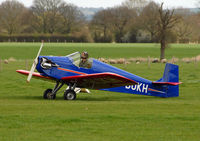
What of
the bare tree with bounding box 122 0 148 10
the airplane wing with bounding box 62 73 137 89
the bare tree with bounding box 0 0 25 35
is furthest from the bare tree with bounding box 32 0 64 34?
the airplane wing with bounding box 62 73 137 89

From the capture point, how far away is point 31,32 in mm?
117312

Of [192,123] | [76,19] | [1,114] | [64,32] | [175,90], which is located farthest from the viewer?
[76,19]

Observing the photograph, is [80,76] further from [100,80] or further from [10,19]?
[10,19]

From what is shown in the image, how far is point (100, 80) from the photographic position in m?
16.5

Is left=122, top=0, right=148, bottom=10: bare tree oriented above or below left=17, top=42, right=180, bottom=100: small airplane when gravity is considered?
above

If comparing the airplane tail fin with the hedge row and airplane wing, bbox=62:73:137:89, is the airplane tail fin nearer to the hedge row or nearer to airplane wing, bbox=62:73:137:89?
airplane wing, bbox=62:73:137:89

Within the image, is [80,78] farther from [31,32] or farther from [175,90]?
[31,32]

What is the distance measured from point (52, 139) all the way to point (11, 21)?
10682cm

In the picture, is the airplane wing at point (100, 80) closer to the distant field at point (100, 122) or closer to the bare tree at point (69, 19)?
the distant field at point (100, 122)

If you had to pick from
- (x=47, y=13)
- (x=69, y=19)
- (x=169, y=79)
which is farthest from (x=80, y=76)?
(x=47, y=13)

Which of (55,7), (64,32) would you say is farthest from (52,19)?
(55,7)

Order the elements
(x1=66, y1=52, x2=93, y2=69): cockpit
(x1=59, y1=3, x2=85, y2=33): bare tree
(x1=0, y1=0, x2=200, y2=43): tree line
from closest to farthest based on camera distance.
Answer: (x1=66, y1=52, x2=93, y2=69): cockpit < (x1=0, y1=0, x2=200, y2=43): tree line < (x1=59, y1=3, x2=85, y2=33): bare tree

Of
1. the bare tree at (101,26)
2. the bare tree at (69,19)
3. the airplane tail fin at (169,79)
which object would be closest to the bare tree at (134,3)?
the bare tree at (69,19)

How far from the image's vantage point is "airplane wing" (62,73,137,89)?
15.9 meters
